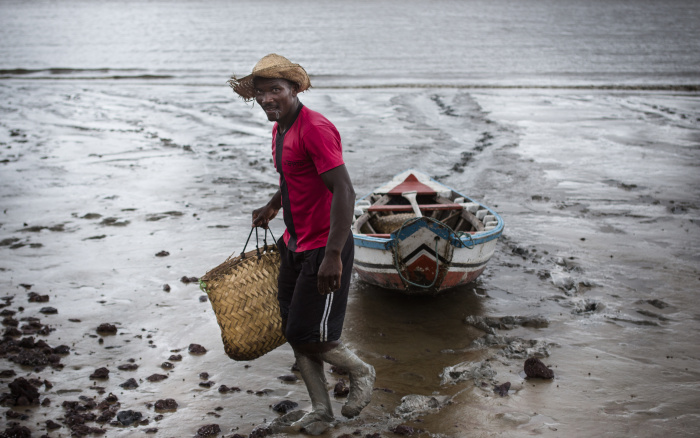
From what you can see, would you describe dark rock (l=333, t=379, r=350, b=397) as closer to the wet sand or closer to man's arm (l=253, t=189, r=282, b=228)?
the wet sand

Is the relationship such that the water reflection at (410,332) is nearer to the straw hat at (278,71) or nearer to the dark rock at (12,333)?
the straw hat at (278,71)

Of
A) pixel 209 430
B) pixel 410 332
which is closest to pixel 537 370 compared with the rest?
pixel 410 332

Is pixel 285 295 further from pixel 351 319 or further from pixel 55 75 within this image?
pixel 55 75

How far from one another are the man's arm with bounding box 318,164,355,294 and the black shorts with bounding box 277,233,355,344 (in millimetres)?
161

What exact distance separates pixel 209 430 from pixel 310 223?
1.65 m

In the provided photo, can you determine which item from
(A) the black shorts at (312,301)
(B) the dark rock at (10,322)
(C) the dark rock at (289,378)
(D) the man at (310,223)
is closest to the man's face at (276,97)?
(D) the man at (310,223)

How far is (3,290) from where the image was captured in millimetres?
6551

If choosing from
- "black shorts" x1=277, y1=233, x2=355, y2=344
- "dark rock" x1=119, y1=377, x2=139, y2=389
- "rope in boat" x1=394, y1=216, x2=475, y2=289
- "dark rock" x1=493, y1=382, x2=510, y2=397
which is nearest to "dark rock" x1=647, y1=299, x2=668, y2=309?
"rope in boat" x1=394, y1=216, x2=475, y2=289

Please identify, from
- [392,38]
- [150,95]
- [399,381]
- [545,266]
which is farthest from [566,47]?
[399,381]

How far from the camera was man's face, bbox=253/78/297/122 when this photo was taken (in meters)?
3.58

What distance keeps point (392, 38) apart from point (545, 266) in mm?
44643

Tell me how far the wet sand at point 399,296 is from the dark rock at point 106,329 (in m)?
0.04

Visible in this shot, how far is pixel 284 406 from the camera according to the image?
4516 mm

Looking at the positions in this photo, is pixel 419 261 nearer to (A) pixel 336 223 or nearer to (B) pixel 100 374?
(A) pixel 336 223
